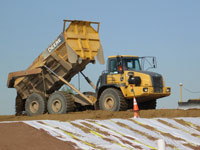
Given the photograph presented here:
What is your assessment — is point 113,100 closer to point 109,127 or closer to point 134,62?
point 134,62

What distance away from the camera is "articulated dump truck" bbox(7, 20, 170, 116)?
63.0 feet

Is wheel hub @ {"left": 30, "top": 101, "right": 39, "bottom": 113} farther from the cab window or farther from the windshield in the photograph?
the windshield

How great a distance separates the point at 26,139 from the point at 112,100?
30.6 ft

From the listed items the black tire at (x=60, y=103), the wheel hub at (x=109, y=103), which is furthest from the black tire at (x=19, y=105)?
the wheel hub at (x=109, y=103)

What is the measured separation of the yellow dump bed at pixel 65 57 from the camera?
1994cm

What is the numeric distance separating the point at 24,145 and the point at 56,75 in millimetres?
11028

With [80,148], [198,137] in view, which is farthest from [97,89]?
[80,148]

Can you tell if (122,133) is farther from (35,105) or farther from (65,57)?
(35,105)

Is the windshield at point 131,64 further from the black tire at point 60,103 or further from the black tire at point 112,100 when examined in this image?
the black tire at point 60,103

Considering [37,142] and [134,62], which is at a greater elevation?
[134,62]

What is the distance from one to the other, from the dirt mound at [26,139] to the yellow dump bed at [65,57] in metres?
8.95

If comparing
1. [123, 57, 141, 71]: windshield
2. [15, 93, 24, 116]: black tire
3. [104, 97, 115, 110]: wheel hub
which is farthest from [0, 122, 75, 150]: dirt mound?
[15, 93, 24, 116]: black tire

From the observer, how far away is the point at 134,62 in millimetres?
20062

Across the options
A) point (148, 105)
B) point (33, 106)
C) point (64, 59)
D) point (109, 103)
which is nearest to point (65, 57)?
point (64, 59)
